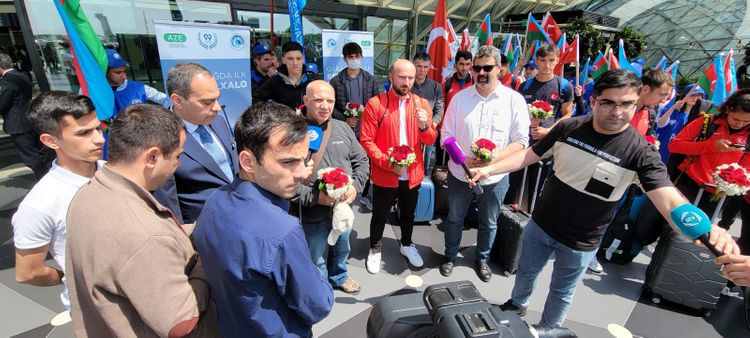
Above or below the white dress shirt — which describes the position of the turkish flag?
above

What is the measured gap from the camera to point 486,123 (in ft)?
10.1

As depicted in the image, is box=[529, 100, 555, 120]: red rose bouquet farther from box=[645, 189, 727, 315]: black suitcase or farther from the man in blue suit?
the man in blue suit

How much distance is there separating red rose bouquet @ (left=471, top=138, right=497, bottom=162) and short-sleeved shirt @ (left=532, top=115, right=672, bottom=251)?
411 millimetres

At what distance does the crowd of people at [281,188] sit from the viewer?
3.87 ft

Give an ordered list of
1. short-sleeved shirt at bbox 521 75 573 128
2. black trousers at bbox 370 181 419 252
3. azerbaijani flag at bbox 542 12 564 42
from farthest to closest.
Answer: azerbaijani flag at bbox 542 12 564 42 → short-sleeved shirt at bbox 521 75 573 128 → black trousers at bbox 370 181 419 252

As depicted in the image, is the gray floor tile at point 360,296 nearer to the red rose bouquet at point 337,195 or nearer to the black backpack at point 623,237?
the red rose bouquet at point 337,195

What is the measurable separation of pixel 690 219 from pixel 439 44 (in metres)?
4.91

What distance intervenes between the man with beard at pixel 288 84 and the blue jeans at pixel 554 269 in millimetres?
3180

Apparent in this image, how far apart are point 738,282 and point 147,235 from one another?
2.39m

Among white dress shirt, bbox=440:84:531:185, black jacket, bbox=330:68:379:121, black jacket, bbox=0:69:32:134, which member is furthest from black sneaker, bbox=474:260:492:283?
black jacket, bbox=0:69:32:134

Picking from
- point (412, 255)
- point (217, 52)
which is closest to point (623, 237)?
point (412, 255)

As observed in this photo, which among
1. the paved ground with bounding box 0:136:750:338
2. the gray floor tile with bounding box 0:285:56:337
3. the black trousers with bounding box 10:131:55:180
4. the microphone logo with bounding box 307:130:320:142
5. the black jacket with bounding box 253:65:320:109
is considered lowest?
the paved ground with bounding box 0:136:750:338

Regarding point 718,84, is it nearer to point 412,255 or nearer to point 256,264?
point 412,255

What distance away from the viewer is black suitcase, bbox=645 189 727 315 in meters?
2.94
